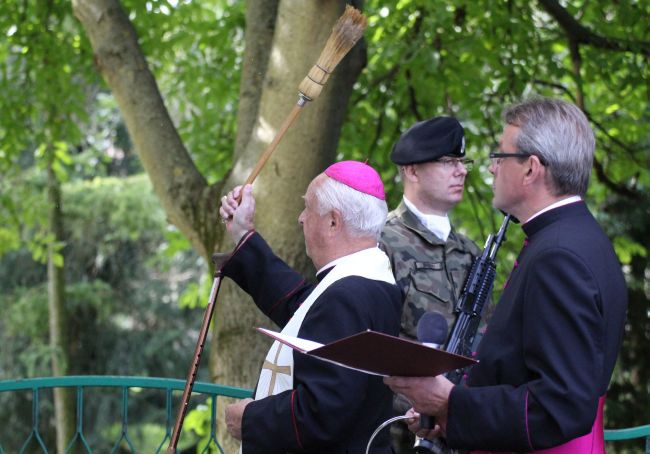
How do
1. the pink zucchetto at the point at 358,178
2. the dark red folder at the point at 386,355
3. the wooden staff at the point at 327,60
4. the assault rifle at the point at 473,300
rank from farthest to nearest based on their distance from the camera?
1. the wooden staff at the point at 327,60
2. the assault rifle at the point at 473,300
3. the pink zucchetto at the point at 358,178
4. the dark red folder at the point at 386,355

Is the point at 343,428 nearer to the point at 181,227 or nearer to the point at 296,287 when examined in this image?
the point at 296,287

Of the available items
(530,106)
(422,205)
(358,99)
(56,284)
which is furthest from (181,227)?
(56,284)

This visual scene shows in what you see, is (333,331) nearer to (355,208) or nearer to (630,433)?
(355,208)

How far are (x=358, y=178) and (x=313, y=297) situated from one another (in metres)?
0.38

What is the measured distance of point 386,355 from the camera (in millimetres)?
2553

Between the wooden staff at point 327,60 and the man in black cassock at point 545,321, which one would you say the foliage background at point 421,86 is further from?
the man in black cassock at point 545,321

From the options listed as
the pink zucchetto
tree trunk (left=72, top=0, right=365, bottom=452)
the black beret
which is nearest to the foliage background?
tree trunk (left=72, top=0, right=365, bottom=452)

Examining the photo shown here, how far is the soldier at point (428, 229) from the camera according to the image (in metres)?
4.25

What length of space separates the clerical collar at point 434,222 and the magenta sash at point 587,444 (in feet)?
5.39

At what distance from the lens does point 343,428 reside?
2.92 m

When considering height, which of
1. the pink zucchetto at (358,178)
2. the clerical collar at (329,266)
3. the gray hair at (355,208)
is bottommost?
the clerical collar at (329,266)

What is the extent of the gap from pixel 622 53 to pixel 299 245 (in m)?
3.27

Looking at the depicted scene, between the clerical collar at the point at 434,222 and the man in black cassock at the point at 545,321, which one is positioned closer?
the man in black cassock at the point at 545,321

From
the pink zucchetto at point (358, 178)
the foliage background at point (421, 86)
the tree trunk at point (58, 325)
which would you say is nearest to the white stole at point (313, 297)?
the pink zucchetto at point (358, 178)
